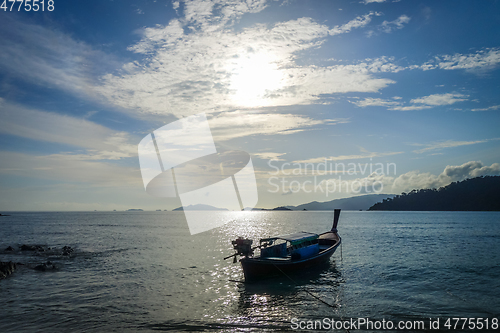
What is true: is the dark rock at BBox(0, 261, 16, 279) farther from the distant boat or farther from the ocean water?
the distant boat

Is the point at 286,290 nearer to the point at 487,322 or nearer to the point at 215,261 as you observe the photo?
the point at 487,322

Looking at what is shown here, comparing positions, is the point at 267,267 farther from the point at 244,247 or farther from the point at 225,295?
the point at 225,295

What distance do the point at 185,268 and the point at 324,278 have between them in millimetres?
14951

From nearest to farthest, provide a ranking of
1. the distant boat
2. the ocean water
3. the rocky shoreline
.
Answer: the ocean water
the distant boat
the rocky shoreline

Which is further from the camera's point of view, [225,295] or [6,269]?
[6,269]

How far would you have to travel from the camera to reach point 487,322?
1586cm

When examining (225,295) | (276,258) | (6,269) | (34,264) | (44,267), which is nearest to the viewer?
(225,295)

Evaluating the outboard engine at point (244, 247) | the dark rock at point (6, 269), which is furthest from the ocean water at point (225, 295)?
the outboard engine at point (244, 247)

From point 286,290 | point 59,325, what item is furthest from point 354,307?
point 59,325

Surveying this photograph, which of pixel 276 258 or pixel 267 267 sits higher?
pixel 276 258

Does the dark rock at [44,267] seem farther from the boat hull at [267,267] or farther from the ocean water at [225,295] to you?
the boat hull at [267,267]

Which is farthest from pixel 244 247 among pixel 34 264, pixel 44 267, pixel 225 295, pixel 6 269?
pixel 34 264

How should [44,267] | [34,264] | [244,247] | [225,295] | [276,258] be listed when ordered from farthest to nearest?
[34,264] → [44,267] → [276,258] → [244,247] → [225,295]

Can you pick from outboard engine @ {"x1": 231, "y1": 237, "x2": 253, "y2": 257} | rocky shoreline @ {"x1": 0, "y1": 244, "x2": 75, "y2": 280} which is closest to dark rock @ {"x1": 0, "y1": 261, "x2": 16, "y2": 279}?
rocky shoreline @ {"x1": 0, "y1": 244, "x2": 75, "y2": 280}
